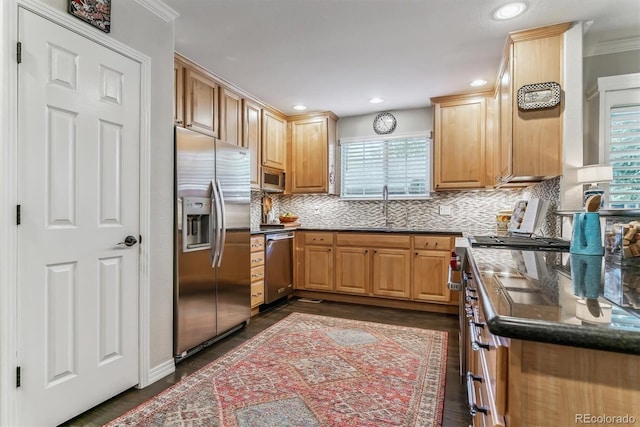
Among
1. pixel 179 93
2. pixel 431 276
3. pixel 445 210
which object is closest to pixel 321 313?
pixel 431 276

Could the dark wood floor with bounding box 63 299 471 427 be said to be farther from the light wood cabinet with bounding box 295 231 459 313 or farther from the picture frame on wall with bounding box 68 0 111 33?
the picture frame on wall with bounding box 68 0 111 33

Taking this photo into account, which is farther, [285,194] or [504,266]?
[285,194]

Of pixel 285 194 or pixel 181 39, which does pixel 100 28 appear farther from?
pixel 285 194

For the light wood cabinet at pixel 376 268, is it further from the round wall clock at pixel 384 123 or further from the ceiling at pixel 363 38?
the ceiling at pixel 363 38

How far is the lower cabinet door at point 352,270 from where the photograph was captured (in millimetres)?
4016

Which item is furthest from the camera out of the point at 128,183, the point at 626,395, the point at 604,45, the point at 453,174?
the point at 453,174

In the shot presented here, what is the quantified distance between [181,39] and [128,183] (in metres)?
1.33

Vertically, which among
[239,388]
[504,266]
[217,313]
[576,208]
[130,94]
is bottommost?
[239,388]

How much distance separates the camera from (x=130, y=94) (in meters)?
2.03

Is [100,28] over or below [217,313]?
over

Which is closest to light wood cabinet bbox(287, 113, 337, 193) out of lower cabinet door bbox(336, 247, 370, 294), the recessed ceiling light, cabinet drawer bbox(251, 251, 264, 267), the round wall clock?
the round wall clock

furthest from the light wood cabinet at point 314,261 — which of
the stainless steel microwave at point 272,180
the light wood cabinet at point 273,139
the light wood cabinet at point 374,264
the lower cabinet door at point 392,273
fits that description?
the light wood cabinet at point 273,139

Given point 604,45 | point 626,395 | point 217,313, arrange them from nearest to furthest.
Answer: point 626,395 → point 604,45 → point 217,313

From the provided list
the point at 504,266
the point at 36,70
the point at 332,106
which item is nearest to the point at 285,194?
the point at 332,106
